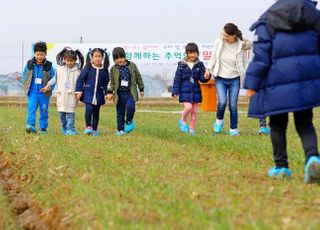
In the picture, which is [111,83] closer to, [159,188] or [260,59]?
[260,59]

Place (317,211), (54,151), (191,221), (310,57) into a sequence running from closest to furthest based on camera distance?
(191,221) → (317,211) → (310,57) → (54,151)

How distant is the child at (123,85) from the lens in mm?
Answer: 10711

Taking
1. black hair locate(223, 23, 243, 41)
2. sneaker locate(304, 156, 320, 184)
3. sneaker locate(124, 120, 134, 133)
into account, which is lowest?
sneaker locate(124, 120, 134, 133)

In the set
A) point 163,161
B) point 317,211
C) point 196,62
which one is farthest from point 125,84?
point 317,211

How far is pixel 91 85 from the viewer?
10727 mm

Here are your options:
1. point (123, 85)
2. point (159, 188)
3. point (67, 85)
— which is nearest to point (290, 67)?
point (159, 188)

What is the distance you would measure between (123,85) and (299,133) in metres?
5.77

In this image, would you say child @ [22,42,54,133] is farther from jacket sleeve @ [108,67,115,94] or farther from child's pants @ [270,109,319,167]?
child's pants @ [270,109,319,167]

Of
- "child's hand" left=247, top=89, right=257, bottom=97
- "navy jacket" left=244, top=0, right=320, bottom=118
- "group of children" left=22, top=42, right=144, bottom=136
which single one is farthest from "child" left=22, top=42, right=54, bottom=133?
"navy jacket" left=244, top=0, right=320, bottom=118

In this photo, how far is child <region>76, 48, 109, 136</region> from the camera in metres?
10.7

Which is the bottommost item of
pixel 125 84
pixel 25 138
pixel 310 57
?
pixel 25 138

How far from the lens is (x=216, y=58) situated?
1035 cm

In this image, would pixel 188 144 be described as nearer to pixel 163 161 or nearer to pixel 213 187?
pixel 163 161

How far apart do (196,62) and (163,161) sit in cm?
464
